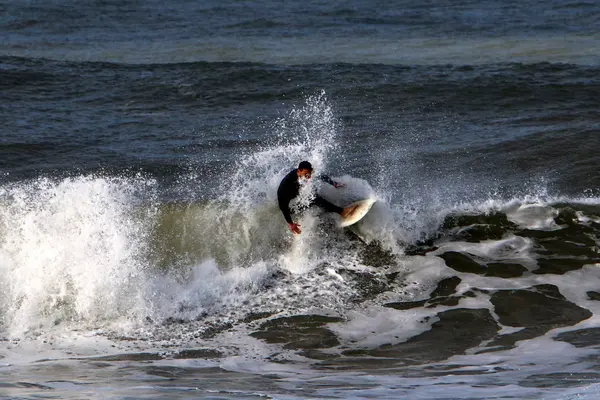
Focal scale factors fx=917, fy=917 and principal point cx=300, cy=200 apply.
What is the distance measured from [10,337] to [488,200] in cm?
747

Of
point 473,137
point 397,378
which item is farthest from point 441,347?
point 473,137

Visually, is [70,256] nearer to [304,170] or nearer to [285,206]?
[285,206]

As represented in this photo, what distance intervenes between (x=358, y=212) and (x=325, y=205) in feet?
1.69

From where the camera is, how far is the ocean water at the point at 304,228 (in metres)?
9.20

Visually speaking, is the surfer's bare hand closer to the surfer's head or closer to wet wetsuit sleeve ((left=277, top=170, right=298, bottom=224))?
wet wetsuit sleeve ((left=277, top=170, right=298, bottom=224))

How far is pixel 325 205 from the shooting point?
475 inches

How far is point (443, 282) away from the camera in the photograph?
37.9 feet

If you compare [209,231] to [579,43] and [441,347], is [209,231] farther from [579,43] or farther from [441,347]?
[579,43]

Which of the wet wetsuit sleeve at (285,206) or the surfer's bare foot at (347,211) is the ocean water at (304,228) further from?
the wet wetsuit sleeve at (285,206)

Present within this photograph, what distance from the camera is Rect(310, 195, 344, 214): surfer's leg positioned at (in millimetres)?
11969

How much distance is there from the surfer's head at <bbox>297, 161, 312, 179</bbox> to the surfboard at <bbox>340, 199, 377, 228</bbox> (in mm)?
1269

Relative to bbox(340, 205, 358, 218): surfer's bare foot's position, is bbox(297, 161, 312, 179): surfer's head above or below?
above

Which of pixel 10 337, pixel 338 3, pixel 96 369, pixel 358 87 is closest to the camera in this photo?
pixel 96 369

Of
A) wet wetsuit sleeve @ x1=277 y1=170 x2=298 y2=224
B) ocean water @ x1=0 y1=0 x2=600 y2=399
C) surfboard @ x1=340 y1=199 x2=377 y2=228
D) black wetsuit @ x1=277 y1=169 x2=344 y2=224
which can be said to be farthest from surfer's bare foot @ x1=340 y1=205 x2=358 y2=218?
wet wetsuit sleeve @ x1=277 y1=170 x2=298 y2=224
